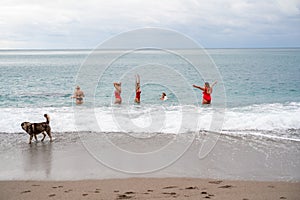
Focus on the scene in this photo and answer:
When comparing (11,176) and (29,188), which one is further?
(11,176)

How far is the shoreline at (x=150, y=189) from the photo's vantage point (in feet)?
16.4

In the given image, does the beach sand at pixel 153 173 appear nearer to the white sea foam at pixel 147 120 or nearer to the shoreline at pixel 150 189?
the shoreline at pixel 150 189

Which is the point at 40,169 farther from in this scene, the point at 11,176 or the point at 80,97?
the point at 80,97

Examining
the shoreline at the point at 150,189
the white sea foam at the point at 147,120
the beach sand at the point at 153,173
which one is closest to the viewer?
the shoreline at the point at 150,189

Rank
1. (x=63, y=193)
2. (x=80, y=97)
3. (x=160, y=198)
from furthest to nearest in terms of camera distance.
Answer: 1. (x=80, y=97)
2. (x=63, y=193)
3. (x=160, y=198)

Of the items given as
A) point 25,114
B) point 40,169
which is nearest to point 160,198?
point 40,169

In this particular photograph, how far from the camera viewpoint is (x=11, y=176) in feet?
20.5

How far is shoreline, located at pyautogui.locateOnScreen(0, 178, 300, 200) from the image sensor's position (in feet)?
16.4

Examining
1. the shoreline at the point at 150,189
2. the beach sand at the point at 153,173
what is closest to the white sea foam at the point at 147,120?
the beach sand at the point at 153,173

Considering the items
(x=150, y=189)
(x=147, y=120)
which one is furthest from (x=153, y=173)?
(x=147, y=120)

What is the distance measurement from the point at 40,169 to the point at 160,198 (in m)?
3.13

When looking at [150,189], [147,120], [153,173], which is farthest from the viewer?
[147,120]

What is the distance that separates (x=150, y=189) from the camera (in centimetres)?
541

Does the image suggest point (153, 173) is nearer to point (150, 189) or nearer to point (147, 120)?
point (150, 189)
